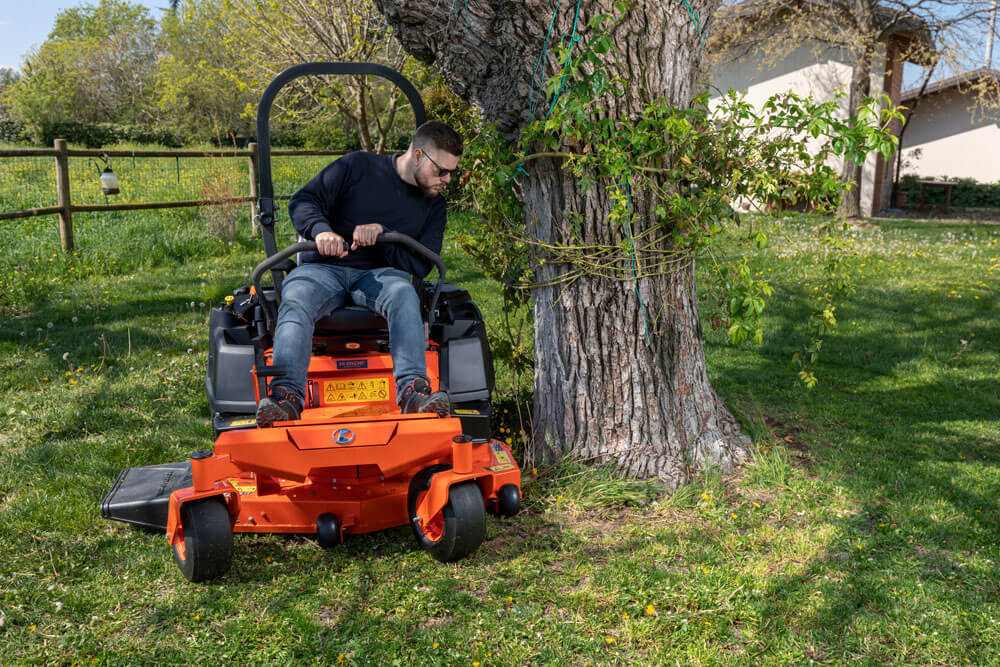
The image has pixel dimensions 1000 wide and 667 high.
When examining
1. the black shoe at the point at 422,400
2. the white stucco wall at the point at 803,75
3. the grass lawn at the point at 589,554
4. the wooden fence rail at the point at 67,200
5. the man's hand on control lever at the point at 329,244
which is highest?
the white stucco wall at the point at 803,75

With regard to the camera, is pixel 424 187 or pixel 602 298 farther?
pixel 602 298

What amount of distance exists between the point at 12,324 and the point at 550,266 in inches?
205

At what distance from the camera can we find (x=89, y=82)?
43469 mm

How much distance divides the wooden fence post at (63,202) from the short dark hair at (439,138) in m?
7.37

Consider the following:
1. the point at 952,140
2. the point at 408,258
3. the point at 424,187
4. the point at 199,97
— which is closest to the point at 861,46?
the point at 952,140

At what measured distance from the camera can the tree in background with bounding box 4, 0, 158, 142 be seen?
4038 cm

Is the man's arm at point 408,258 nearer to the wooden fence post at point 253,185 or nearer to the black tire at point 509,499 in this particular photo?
the black tire at point 509,499

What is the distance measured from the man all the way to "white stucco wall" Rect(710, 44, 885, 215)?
1598cm

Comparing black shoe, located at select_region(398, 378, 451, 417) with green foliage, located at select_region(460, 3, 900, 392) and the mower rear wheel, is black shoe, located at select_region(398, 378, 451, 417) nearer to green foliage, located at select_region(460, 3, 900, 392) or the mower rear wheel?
the mower rear wheel

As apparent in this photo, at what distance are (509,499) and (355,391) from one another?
0.77 meters

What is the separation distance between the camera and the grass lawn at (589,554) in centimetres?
263

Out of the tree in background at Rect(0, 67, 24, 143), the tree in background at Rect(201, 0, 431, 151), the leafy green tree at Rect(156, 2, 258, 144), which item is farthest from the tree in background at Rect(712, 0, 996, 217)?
the tree in background at Rect(0, 67, 24, 143)

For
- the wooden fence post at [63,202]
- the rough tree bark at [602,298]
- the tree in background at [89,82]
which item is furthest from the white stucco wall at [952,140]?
the tree in background at [89,82]

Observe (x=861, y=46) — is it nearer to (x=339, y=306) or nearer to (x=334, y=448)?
(x=339, y=306)
